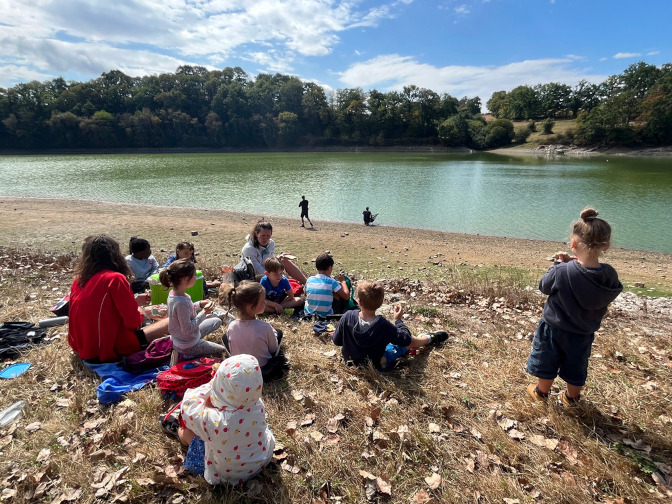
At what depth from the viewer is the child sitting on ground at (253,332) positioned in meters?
3.81

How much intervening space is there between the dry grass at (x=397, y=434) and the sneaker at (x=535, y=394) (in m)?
0.12

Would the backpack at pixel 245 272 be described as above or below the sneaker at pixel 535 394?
above

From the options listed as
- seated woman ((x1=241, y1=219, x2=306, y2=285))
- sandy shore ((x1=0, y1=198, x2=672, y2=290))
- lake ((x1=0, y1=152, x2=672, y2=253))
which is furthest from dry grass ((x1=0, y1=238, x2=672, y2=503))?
lake ((x1=0, y1=152, x2=672, y2=253))

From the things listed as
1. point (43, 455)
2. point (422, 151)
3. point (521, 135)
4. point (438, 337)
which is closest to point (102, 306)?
point (43, 455)

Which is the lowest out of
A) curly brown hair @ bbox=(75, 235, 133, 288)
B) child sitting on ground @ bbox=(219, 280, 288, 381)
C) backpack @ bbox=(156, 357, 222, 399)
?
backpack @ bbox=(156, 357, 222, 399)

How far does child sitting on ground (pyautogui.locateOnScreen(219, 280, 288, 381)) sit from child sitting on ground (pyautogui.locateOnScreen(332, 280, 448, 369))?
2.81 feet

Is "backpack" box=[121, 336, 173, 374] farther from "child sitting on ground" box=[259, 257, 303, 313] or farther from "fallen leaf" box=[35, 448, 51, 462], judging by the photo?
"child sitting on ground" box=[259, 257, 303, 313]

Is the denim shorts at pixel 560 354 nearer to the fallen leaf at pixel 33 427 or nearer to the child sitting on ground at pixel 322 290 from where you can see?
the child sitting on ground at pixel 322 290

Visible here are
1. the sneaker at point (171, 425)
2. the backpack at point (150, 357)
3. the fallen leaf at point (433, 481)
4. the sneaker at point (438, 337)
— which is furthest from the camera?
the sneaker at point (438, 337)

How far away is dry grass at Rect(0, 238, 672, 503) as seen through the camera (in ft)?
9.18

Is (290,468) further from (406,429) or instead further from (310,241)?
(310,241)

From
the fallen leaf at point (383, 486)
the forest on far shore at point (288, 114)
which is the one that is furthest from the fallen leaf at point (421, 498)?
the forest on far shore at point (288, 114)

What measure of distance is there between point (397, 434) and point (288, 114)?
118658mm

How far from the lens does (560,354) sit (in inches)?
136
